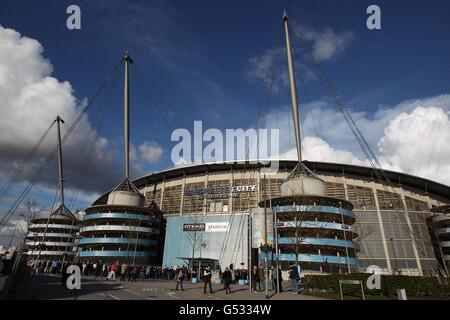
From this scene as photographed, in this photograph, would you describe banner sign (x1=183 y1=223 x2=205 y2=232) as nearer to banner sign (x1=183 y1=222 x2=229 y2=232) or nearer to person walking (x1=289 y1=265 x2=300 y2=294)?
banner sign (x1=183 y1=222 x2=229 y2=232)

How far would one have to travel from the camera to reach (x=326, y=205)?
168ft

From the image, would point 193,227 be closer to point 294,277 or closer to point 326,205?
point 326,205

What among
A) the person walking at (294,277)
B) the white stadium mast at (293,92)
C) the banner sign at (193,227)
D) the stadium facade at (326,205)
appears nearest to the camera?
the person walking at (294,277)

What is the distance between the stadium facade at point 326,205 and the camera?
54688 mm

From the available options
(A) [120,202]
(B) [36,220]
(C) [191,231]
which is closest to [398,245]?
(C) [191,231]

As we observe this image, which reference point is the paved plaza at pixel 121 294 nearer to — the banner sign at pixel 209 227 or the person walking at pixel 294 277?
the person walking at pixel 294 277

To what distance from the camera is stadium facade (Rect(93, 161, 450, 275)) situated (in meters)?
54.7

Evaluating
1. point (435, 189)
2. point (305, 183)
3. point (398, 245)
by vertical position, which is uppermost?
point (435, 189)

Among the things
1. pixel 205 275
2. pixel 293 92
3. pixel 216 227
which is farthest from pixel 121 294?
pixel 293 92

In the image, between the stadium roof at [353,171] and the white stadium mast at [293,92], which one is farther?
the stadium roof at [353,171]

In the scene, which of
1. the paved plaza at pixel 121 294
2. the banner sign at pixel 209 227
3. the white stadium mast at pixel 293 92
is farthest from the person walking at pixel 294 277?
the white stadium mast at pixel 293 92

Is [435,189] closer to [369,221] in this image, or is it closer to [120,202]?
[369,221]
